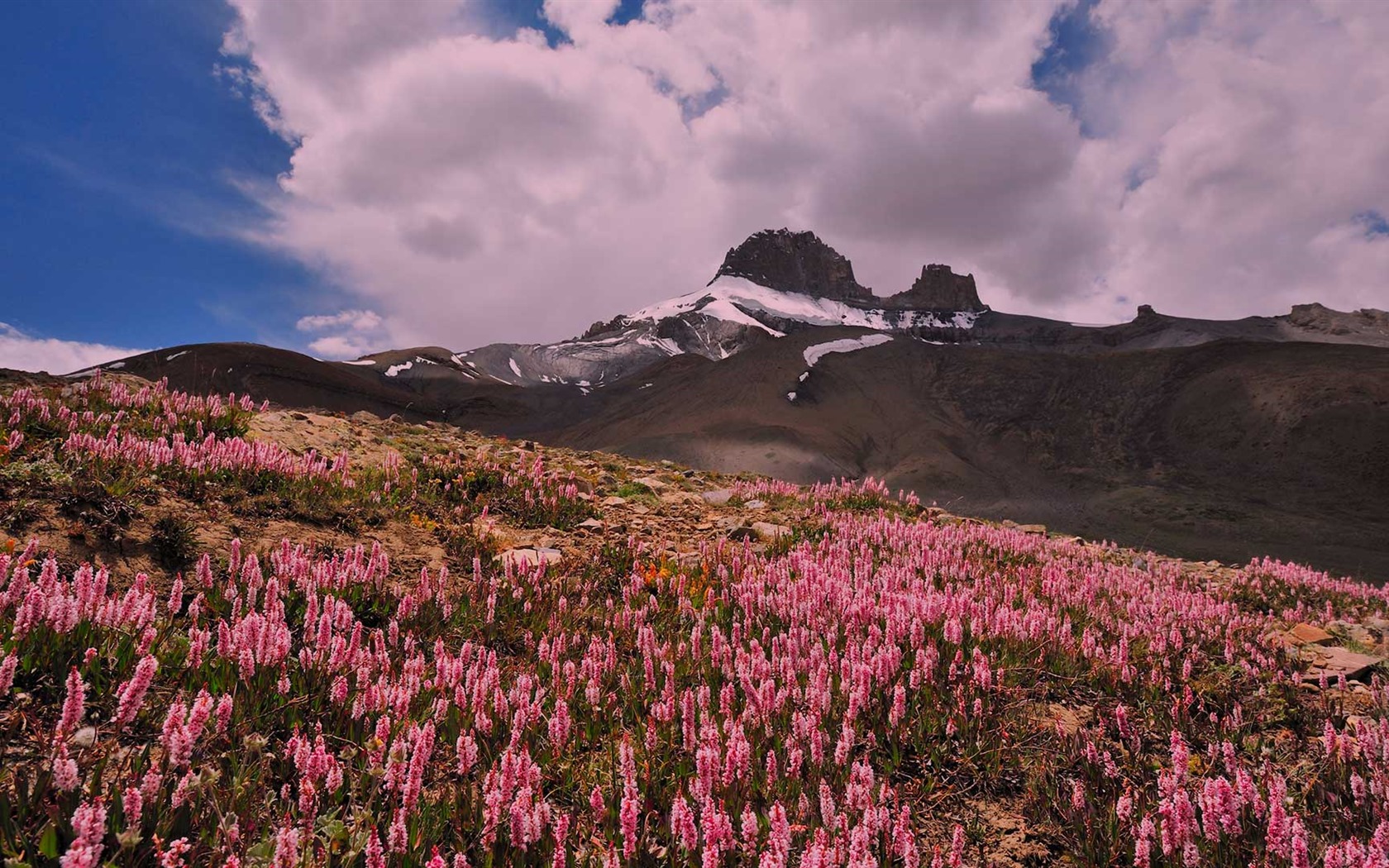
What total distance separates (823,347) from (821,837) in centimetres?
13132

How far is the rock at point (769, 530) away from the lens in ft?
28.2

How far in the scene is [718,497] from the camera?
1195 centimetres

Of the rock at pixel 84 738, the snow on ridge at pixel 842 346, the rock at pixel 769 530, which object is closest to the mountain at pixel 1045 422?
the snow on ridge at pixel 842 346

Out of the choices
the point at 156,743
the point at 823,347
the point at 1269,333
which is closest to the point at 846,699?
the point at 156,743

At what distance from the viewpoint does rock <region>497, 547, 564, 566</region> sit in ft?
19.8

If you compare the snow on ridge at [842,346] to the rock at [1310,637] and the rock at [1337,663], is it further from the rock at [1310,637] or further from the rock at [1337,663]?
the rock at [1337,663]

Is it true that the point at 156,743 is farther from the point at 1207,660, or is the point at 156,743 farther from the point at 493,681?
the point at 1207,660

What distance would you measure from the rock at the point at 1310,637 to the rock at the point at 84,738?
9.28 meters

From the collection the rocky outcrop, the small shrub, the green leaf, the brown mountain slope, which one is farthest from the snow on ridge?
the green leaf

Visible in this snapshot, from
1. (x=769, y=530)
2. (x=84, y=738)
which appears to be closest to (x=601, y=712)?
(x=84, y=738)

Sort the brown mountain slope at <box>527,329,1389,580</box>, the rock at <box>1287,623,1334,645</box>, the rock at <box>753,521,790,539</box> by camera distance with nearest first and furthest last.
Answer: the rock at <box>1287,623,1334,645</box> < the rock at <box>753,521,790,539</box> < the brown mountain slope at <box>527,329,1389,580</box>

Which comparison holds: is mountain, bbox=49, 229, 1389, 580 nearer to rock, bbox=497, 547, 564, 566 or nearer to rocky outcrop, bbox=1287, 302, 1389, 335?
rocky outcrop, bbox=1287, 302, 1389, 335

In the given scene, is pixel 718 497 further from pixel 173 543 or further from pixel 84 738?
pixel 84 738

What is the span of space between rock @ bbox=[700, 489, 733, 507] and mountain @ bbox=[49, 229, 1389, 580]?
20902 mm
